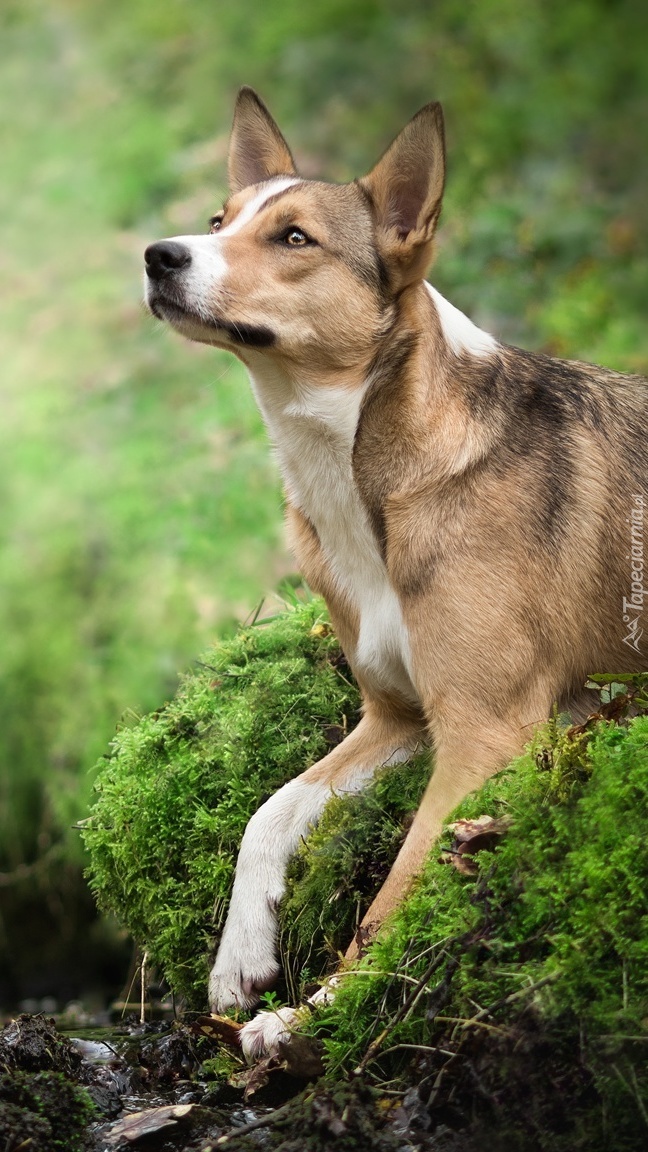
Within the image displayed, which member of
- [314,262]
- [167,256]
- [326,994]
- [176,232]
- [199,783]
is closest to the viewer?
[326,994]

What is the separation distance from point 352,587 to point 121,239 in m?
9.06

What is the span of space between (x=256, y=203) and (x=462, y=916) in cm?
259

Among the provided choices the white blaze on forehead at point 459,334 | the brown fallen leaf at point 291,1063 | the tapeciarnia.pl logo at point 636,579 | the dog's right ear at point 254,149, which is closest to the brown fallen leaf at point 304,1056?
the brown fallen leaf at point 291,1063

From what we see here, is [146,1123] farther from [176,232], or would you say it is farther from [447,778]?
[176,232]

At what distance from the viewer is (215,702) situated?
504cm

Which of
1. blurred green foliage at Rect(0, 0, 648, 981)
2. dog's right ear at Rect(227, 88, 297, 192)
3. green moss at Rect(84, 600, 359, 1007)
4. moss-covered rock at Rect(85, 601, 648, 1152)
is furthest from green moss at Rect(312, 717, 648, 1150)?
blurred green foliage at Rect(0, 0, 648, 981)

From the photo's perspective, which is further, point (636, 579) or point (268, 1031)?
point (636, 579)

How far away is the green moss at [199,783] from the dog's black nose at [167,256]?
5.72 feet

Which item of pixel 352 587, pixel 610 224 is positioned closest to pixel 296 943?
pixel 352 587

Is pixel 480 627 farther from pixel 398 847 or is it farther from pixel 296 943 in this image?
pixel 296 943

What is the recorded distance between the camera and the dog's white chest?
162 inches

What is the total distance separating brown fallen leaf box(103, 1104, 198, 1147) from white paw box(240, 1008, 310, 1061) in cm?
33

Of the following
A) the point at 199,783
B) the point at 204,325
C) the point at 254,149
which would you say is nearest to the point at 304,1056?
the point at 199,783

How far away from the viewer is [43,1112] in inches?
122
